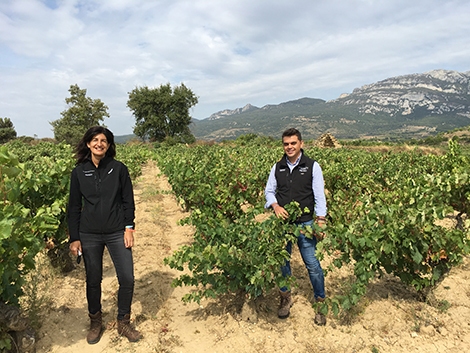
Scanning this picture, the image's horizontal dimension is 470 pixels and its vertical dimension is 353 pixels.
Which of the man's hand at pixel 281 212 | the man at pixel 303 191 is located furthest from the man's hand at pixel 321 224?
the man's hand at pixel 281 212

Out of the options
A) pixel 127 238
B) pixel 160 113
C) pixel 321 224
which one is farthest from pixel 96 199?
pixel 160 113

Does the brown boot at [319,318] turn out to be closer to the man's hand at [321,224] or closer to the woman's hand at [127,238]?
the man's hand at [321,224]

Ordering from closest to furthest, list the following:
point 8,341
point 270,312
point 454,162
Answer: point 8,341 < point 270,312 < point 454,162

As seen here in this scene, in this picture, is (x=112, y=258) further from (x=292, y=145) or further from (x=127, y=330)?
(x=292, y=145)

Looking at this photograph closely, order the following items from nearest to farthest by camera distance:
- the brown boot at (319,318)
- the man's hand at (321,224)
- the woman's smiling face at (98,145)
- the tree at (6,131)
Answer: the woman's smiling face at (98,145) < the man's hand at (321,224) < the brown boot at (319,318) < the tree at (6,131)

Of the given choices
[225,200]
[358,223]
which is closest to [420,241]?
[358,223]

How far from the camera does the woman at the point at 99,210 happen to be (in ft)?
8.94

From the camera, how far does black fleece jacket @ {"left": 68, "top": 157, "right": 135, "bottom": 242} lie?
8.93 feet

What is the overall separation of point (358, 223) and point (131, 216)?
8.16 feet

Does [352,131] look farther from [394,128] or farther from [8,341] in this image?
[8,341]

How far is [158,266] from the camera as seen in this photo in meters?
4.95

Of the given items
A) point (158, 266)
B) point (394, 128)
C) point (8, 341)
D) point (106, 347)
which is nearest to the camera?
point (8, 341)

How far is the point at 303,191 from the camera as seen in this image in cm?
306

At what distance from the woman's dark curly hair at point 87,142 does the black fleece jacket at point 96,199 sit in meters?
0.07
